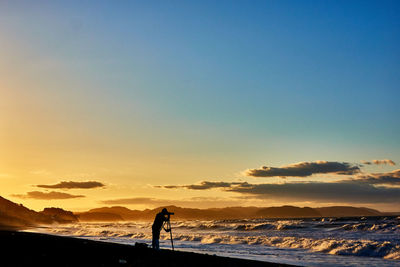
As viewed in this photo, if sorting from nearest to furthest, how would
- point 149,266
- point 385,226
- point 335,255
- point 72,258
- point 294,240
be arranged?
1. point 149,266
2. point 72,258
3. point 335,255
4. point 294,240
5. point 385,226

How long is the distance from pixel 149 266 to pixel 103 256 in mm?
3151

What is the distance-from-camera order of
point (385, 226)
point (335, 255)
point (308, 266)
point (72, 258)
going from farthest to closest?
point (385, 226) → point (335, 255) → point (308, 266) → point (72, 258)

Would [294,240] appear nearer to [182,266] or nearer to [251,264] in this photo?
[251,264]

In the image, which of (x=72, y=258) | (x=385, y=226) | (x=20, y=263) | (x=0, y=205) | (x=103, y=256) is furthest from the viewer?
(x=0, y=205)

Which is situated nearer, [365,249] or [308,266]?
[308,266]

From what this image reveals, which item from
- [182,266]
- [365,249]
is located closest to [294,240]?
[365,249]

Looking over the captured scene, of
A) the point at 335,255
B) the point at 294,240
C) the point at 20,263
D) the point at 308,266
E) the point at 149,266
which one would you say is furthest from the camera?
the point at 294,240

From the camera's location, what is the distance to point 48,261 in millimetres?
13289

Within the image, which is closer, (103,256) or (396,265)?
(103,256)

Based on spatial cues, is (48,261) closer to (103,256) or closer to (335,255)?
(103,256)

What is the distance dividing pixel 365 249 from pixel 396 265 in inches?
249

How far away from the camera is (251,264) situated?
15969mm

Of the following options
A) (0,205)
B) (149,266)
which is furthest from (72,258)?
(0,205)

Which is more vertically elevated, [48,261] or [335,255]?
[48,261]
